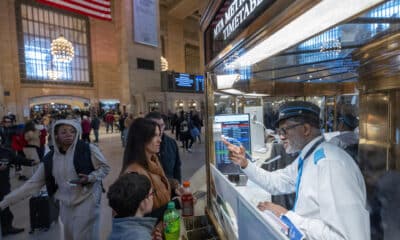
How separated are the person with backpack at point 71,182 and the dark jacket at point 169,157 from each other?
0.74 metres

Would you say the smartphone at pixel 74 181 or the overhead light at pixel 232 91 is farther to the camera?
the overhead light at pixel 232 91

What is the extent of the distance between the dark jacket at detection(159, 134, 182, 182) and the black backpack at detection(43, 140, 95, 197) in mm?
788

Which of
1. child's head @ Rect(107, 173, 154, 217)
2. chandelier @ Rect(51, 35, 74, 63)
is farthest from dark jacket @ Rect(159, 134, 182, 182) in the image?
chandelier @ Rect(51, 35, 74, 63)

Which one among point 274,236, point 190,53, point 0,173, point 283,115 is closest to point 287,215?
point 274,236

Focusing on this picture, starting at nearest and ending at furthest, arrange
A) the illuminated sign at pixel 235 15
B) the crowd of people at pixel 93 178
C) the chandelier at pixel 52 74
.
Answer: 1. the crowd of people at pixel 93 178
2. the illuminated sign at pixel 235 15
3. the chandelier at pixel 52 74

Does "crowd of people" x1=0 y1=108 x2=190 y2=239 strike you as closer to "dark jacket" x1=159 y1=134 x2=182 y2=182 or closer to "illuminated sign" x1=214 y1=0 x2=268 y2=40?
"dark jacket" x1=159 y1=134 x2=182 y2=182

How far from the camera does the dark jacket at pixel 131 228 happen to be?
1055 millimetres


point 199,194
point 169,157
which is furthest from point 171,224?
point 199,194

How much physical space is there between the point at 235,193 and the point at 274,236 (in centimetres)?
61

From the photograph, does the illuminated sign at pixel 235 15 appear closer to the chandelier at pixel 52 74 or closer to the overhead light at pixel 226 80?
the overhead light at pixel 226 80

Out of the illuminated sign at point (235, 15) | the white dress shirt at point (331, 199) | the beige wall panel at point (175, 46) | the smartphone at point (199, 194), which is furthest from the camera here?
the beige wall panel at point (175, 46)

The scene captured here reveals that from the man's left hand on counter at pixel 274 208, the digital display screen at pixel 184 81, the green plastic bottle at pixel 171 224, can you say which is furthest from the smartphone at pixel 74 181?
the digital display screen at pixel 184 81

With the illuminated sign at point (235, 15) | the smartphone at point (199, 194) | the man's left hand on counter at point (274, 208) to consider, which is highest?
the illuminated sign at point (235, 15)

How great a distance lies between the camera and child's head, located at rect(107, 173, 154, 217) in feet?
3.68
